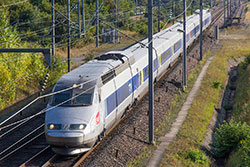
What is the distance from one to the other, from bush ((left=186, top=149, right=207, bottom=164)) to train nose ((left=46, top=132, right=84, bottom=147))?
5.49 meters

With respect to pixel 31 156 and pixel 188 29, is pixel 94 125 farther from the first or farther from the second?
pixel 188 29

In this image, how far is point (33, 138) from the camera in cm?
2039

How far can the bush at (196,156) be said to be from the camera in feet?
60.9

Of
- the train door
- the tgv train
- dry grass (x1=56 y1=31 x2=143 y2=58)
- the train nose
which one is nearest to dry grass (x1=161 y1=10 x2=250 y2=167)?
the train door

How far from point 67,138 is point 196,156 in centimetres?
628

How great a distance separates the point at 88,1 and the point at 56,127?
60.2 meters

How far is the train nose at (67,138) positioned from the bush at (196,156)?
216 inches

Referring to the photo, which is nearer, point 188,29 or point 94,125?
point 94,125

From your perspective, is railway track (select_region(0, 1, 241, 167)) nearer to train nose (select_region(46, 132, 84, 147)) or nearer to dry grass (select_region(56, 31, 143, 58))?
train nose (select_region(46, 132, 84, 147))

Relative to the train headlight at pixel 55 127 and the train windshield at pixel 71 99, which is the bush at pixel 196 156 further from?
the train headlight at pixel 55 127

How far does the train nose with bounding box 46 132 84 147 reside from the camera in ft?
53.3

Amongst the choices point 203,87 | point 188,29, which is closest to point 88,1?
point 188,29

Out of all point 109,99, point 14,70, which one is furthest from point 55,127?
point 14,70

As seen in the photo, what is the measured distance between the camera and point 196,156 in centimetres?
1862
